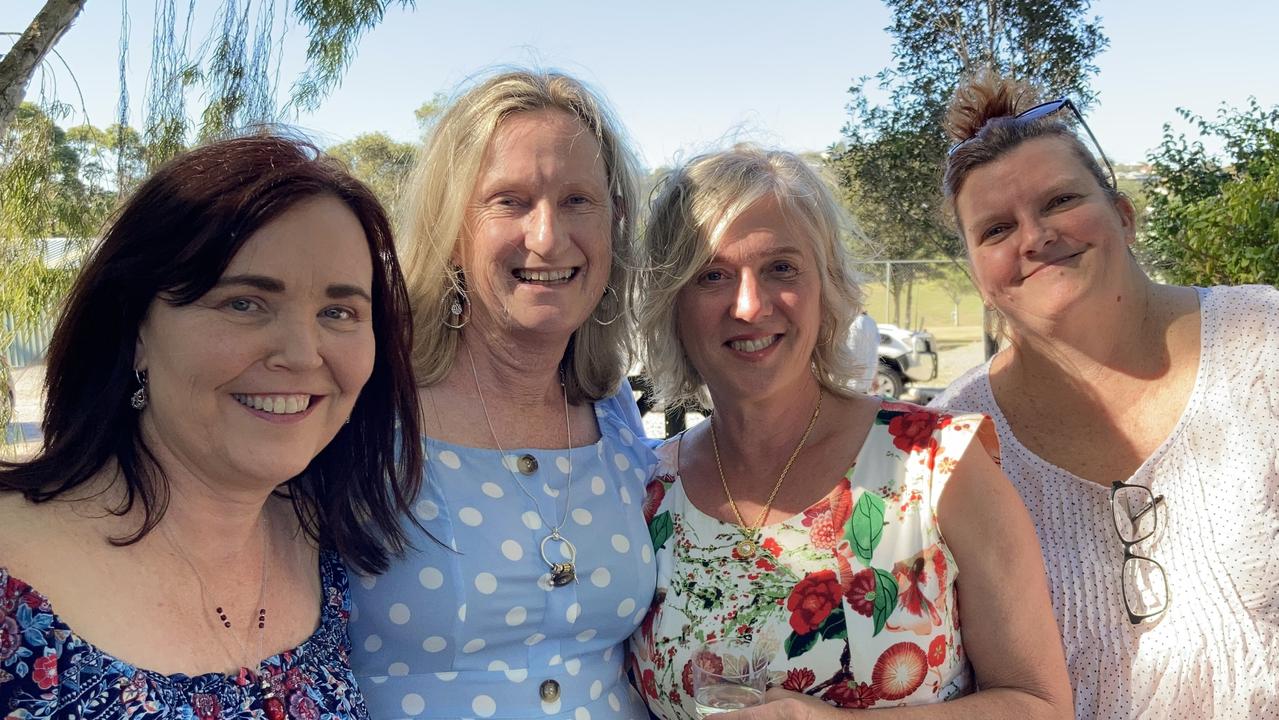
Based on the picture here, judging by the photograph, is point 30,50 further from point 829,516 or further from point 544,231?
point 829,516

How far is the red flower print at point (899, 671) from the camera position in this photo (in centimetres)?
228

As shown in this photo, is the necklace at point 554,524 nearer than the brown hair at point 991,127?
Yes

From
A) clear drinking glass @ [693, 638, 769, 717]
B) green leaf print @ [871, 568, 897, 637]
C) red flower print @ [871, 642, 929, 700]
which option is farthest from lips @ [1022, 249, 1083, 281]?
clear drinking glass @ [693, 638, 769, 717]

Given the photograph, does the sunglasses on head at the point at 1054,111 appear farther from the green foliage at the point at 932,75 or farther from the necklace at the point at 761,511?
the green foliage at the point at 932,75

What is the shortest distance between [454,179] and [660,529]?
1111mm

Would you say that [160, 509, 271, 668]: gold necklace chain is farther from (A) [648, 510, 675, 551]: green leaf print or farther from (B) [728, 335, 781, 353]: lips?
(B) [728, 335, 781, 353]: lips

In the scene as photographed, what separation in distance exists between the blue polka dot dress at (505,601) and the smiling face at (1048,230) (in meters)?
1.29

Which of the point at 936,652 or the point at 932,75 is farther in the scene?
the point at 932,75

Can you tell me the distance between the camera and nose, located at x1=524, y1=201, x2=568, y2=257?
2.49m

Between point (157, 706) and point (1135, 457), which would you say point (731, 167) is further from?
point (157, 706)

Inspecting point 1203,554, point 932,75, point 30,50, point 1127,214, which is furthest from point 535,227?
point 932,75

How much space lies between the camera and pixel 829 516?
246 cm

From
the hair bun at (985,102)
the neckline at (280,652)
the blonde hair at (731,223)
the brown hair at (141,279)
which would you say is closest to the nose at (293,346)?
the brown hair at (141,279)

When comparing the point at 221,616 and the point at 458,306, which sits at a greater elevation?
the point at 458,306
